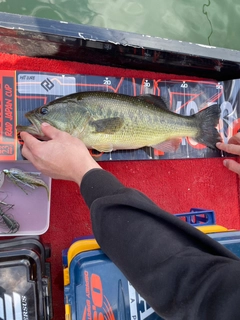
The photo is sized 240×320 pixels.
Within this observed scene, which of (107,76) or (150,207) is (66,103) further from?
(150,207)

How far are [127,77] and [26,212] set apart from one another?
122 cm

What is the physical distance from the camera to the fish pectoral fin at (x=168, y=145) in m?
2.24

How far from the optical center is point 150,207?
1120 mm

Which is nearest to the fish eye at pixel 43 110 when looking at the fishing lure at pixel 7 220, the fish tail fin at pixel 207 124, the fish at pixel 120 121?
the fish at pixel 120 121

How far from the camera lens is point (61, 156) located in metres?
1.57

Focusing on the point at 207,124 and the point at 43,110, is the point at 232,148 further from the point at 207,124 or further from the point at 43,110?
the point at 43,110

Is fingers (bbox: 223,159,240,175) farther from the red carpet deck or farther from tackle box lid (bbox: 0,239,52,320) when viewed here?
tackle box lid (bbox: 0,239,52,320)

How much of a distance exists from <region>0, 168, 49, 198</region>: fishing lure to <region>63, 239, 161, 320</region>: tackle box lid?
1.88ft

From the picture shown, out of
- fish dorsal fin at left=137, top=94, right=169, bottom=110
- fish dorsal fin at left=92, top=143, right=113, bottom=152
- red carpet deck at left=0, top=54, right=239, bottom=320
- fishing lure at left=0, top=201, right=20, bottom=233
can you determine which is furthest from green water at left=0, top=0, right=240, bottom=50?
fishing lure at left=0, top=201, right=20, bottom=233

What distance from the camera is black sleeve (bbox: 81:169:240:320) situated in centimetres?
→ 98

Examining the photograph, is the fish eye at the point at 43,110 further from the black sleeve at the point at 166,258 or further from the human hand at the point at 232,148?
the human hand at the point at 232,148

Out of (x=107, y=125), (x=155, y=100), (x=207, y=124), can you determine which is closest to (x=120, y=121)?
(x=107, y=125)

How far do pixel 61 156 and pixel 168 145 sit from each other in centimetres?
94

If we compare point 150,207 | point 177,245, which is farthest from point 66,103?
point 177,245
